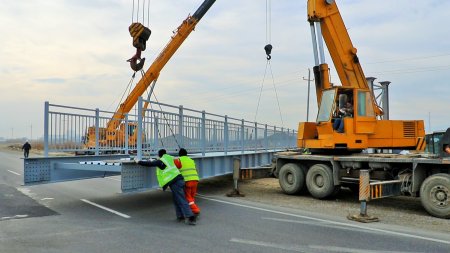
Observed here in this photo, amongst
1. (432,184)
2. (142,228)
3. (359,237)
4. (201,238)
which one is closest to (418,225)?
(432,184)

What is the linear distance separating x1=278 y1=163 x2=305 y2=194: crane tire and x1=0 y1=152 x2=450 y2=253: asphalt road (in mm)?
2424

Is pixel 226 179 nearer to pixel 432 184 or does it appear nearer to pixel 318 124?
pixel 318 124

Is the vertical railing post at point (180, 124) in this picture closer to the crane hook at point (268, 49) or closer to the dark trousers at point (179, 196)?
the dark trousers at point (179, 196)

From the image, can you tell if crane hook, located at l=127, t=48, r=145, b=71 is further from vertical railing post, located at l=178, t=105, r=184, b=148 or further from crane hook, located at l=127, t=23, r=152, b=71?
vertical railing post, located at l=178, t=105, r=184, b=148

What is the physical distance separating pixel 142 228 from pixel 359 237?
389 centimetres

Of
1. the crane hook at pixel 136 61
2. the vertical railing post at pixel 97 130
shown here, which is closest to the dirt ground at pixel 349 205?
the vertical railing post at pixel 97 130

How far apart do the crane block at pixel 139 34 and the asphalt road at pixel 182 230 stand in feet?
19.2

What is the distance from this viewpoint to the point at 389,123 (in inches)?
513

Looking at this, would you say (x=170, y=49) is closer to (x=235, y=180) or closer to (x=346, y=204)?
(x=235, y=180)

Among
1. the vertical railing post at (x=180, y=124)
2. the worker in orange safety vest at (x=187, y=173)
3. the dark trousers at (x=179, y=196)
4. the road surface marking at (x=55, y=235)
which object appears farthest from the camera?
the vertical railing post at (x=180, y=124)

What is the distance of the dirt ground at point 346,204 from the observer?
30.6 feet

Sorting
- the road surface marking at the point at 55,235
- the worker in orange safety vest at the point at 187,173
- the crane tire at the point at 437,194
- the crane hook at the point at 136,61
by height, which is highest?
the crane hook at the point at 136,61

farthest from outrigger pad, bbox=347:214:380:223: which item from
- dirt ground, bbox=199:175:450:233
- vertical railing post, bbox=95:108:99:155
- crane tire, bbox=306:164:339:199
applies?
vertical railing post, bbox=95:108:99:155

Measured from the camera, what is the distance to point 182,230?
25.7 feet
